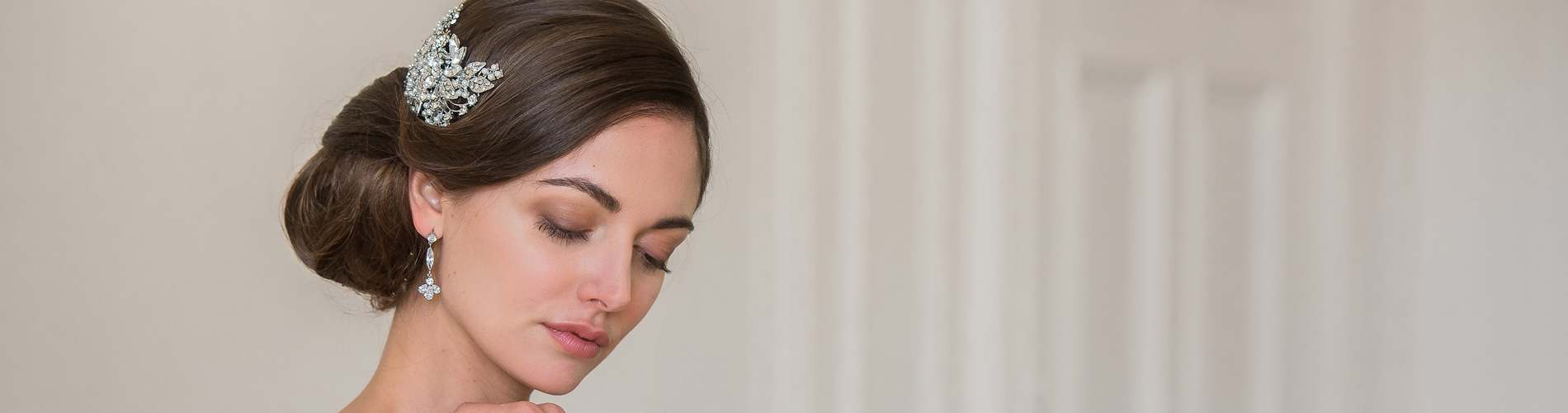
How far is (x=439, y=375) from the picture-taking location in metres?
1.24

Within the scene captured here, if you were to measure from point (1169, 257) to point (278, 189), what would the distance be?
4.72 feet

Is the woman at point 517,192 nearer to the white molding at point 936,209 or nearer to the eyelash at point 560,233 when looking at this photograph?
the eyelash at point 560,233

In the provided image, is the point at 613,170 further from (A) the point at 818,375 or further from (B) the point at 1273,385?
(B) the point at 1273,385

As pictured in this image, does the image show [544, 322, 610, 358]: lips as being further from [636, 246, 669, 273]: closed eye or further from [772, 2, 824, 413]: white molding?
[772, 2, 824, 413]: white molding

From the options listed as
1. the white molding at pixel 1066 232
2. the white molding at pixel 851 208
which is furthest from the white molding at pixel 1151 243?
the white molding at pixel 851 208

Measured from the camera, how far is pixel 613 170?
3.76ft

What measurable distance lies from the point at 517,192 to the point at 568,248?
0.21ft

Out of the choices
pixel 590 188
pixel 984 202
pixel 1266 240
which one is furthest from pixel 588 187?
pixel 1266 240

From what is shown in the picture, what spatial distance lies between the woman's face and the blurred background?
2.10ft

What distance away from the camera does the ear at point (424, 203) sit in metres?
1.23

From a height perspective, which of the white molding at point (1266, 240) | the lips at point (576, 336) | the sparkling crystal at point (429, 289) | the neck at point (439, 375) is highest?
the sparkling crystal at point (429, 289)

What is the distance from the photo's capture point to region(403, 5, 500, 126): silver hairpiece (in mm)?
1170

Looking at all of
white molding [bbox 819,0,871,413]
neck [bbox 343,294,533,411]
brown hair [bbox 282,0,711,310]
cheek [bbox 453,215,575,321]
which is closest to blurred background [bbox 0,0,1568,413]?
white molding [bbox 819,0,871,413]

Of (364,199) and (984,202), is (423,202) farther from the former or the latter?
(984,202)
